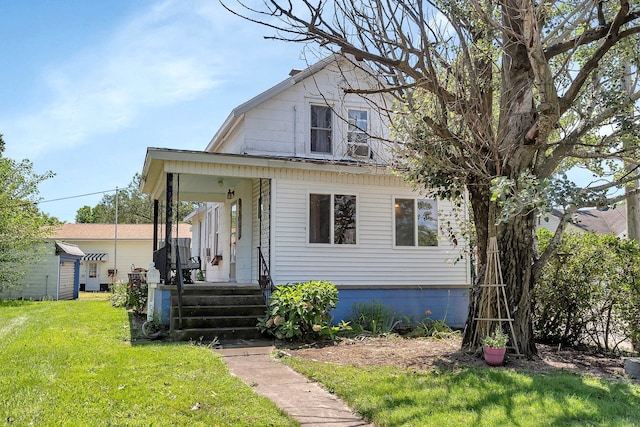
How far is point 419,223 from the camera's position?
12.7 m

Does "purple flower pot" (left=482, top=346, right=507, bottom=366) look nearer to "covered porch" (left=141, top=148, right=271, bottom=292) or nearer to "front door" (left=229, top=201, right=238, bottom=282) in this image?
"covered porch" (left=141, top=148, right=271, bottom=292)

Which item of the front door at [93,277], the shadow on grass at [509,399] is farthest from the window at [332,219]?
the front door at [93,277]

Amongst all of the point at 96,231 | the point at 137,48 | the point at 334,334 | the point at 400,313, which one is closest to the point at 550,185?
the point at 334,334

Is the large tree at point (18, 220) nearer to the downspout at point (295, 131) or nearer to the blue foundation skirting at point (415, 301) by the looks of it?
the downspout at point (295, 131)

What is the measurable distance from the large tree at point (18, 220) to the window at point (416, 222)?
15.5 metres

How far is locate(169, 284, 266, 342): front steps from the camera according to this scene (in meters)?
9.37

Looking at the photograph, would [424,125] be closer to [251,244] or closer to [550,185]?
[550,185]

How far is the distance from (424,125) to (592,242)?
12.6 feet

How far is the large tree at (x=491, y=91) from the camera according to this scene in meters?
6.90

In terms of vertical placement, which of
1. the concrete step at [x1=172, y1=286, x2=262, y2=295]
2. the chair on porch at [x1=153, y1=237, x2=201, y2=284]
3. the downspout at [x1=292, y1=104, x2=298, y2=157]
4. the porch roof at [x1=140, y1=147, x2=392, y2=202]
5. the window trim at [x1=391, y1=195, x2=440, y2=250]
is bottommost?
the concrete step at [x1=172, y1=286, x2=262, y2=295]

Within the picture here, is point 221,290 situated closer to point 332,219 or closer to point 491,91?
point 332,219

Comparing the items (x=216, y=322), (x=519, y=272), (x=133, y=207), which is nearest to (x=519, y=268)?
(x=519, y=272)

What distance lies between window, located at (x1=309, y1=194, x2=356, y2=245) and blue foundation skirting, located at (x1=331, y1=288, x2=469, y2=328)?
1284 millimetres

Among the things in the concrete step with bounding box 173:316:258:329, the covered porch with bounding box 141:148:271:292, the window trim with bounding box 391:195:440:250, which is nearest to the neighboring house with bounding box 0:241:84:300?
the covered porch with bounding box 141:148:271:292
